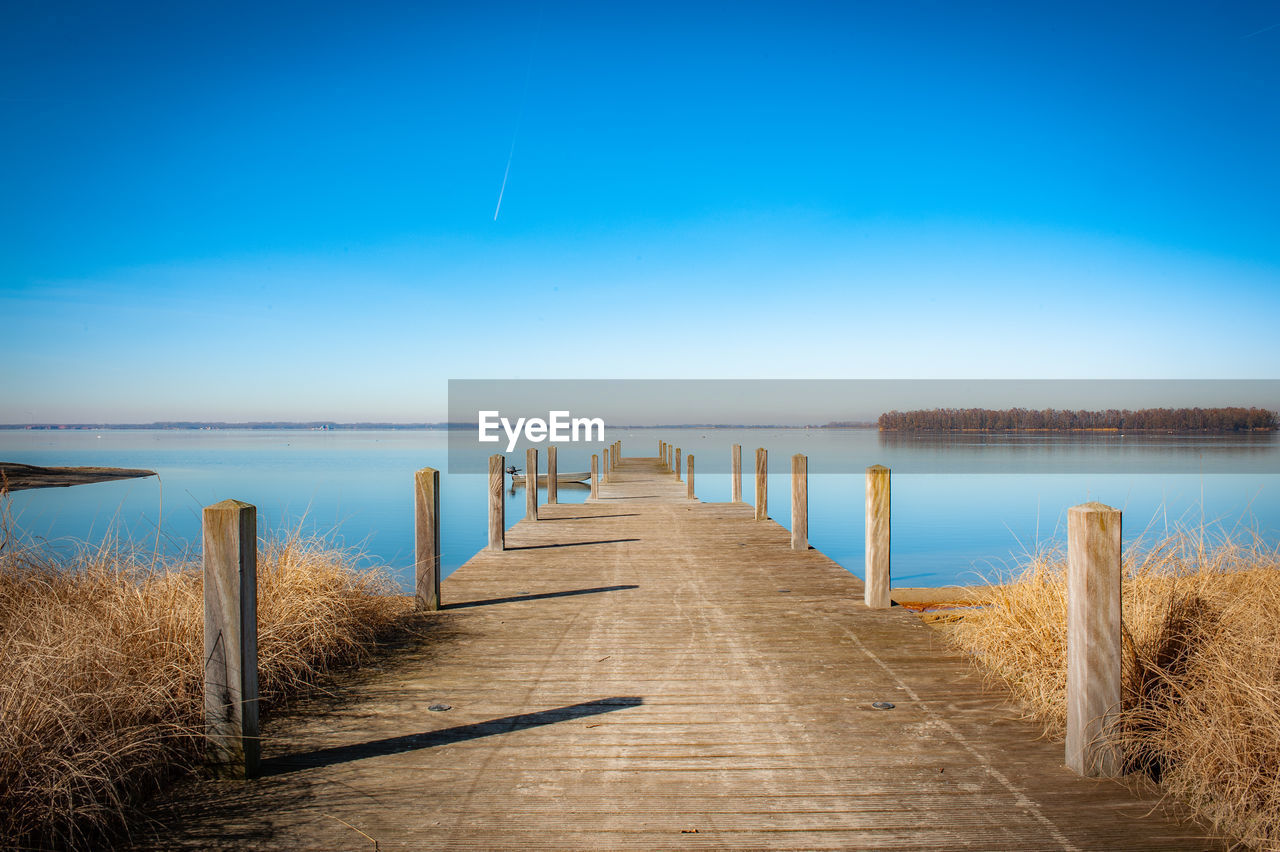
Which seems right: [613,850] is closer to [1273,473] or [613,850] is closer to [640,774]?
[640,774]

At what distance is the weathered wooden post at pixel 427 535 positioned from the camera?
6480 millimetres

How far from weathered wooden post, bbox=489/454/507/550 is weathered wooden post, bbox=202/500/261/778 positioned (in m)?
5.98

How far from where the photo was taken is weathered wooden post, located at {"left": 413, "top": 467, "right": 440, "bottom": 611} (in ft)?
21.3

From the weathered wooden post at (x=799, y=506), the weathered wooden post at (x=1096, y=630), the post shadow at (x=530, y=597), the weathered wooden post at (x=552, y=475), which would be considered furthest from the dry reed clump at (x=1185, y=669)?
the weathered wooden post at (x=552, y=475)

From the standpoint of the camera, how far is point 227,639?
10.8ft

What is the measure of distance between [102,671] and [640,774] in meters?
2.65

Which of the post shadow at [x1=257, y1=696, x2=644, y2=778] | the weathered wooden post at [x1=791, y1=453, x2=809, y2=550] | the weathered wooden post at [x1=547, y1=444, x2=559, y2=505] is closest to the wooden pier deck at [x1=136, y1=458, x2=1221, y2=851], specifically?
the post shadow at [x1=257, y1=696, x2=644, y2=778]

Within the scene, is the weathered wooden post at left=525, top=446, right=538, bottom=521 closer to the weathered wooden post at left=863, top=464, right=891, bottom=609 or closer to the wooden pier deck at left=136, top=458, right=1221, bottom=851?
the wooden pier deck at left=136, top=458, right=1221, bottom=851

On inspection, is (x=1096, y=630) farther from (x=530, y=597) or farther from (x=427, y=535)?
(x=530, y=597)

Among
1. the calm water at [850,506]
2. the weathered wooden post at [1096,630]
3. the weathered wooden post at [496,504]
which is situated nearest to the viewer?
the weathered wooden post at [1096,630]

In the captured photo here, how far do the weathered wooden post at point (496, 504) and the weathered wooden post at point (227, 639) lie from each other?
5979 millimetres

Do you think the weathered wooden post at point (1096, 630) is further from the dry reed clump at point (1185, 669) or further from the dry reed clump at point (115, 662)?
the dry reed clump at point (115, 662)

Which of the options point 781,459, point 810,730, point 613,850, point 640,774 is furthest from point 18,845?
point 781,459

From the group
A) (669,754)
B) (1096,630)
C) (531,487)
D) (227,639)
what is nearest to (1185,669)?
(1096,630)
